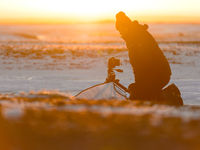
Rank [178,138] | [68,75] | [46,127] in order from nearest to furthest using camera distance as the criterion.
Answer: [178,138]
[46,127]
[68,75]

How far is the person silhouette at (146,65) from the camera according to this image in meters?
6.31

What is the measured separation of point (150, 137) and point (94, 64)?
61.4 ft

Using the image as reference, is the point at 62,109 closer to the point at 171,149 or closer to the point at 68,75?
the point at 171,149

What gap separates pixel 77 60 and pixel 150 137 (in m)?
20.5

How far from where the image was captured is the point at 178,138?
299cm

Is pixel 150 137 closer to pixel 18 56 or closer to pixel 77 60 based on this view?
pixel 77 60

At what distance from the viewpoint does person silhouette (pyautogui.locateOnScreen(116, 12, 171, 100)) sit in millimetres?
6314

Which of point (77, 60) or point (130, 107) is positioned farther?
point (77, 60)

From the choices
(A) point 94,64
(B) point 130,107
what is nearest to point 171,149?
(B) point 130,107

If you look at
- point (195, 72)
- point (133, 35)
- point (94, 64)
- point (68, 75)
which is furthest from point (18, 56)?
point (133, 35)

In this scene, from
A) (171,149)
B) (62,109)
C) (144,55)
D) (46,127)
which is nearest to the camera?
(171,149)

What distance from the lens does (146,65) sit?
6.32 m

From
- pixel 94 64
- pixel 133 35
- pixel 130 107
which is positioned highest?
pixel 133 35

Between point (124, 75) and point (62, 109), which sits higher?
point (62, 109)
